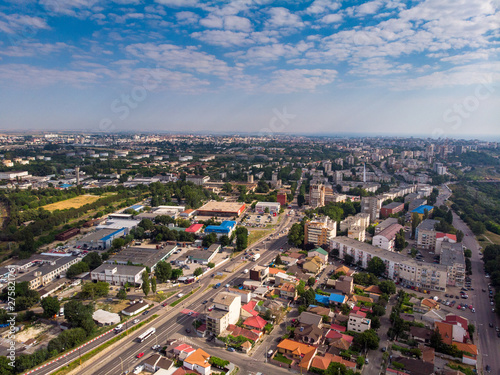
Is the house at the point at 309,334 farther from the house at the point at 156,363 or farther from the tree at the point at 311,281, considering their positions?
the house at the point at 156,363

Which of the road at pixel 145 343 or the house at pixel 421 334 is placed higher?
the house at pixel 421 334

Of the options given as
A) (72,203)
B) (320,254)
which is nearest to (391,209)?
(320,254)

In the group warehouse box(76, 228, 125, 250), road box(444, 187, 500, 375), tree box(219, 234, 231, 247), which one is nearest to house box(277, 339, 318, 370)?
road box(444, 187, 500, 375)

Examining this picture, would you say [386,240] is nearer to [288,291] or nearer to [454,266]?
[454,266]

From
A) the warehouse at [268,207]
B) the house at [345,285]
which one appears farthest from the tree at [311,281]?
the warehouse at [268,207]

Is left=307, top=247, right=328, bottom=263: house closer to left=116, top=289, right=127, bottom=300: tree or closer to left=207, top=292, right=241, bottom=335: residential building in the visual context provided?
left=207, top=292, right=241, bottom=335: residential building

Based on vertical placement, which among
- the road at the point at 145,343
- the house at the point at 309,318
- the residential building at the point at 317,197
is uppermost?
the residential building at the point at 317,197
